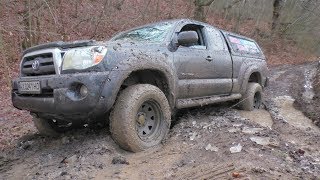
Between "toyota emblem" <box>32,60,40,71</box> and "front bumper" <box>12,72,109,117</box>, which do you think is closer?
"front bumper" <box>12,72,109,117</box>

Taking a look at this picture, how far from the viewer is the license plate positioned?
4.30 metres

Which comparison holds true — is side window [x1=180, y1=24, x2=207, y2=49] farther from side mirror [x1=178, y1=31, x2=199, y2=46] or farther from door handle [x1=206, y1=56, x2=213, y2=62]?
side mirror [x1=178, y1=31, x2=199, y2=46]

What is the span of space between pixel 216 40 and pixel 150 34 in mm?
1402

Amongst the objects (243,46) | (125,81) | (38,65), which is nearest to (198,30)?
(243,46)

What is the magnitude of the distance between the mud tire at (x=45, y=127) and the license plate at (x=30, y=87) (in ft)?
2.23

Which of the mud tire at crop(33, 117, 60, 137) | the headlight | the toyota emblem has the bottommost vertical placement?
the mud tire at crop(33, 117, 60, 137)

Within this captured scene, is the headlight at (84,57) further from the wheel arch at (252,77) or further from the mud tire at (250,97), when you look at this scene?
the mud tire at (250,97)

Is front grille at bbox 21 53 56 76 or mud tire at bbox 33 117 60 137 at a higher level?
front grille at bbox 21 53 56 76

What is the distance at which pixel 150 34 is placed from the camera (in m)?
5.50

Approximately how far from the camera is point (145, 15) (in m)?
19.2

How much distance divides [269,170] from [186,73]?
207 cm

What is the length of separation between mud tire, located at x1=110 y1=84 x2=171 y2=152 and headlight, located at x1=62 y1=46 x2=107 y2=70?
533 mm

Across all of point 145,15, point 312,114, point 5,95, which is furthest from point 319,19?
point 5,95

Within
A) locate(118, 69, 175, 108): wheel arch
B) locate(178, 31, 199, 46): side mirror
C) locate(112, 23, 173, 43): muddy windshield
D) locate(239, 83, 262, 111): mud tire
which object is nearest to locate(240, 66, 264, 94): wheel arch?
locate(239, 83, 262, 111): mud tire
